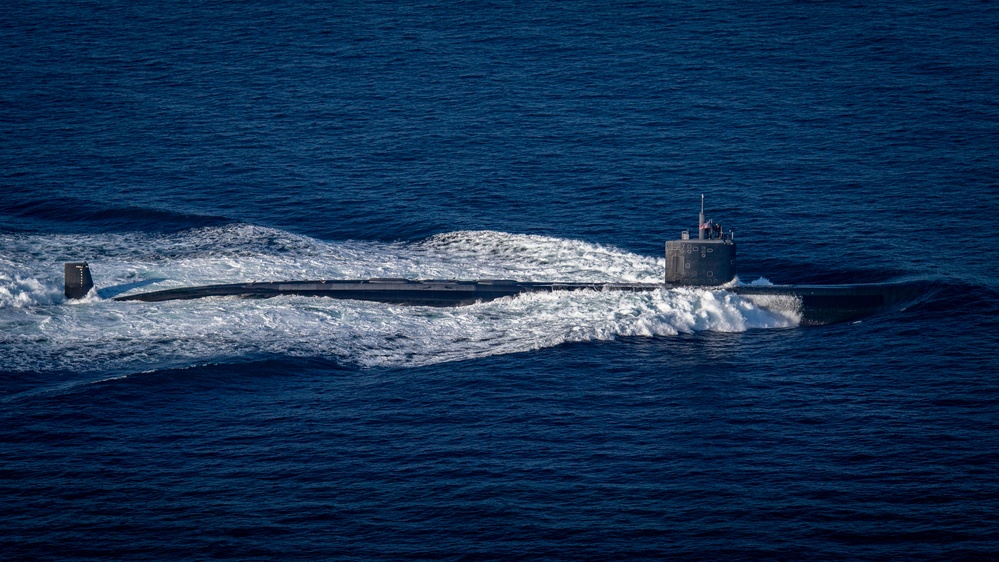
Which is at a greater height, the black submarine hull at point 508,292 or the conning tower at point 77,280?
the conning tower at point 77,280

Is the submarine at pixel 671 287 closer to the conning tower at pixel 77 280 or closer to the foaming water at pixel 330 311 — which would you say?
the conning tower at pixel 77 280

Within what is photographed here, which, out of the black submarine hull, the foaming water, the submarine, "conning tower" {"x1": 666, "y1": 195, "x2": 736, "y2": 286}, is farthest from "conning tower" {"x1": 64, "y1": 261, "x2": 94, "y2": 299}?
"conning tower" {"x1": 666, "y1": 195, "x2": 736, "y2": 286}

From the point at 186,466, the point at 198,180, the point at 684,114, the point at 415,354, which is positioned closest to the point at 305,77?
the point at 198,180

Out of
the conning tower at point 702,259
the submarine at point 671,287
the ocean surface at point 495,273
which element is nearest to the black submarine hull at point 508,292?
the submarine at point 671,287

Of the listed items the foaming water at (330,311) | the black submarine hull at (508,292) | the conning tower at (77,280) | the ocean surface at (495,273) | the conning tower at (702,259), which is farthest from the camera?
the conning tower at (77,280)

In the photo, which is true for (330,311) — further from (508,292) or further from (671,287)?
(671,287)

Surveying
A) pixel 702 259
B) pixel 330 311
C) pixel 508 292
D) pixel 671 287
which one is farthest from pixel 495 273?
pixel 702 259

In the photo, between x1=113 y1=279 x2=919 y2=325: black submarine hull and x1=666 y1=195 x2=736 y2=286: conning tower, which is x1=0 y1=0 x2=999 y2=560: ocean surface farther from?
x1=666 y1=195 x2=736 y2=286: conning tower
